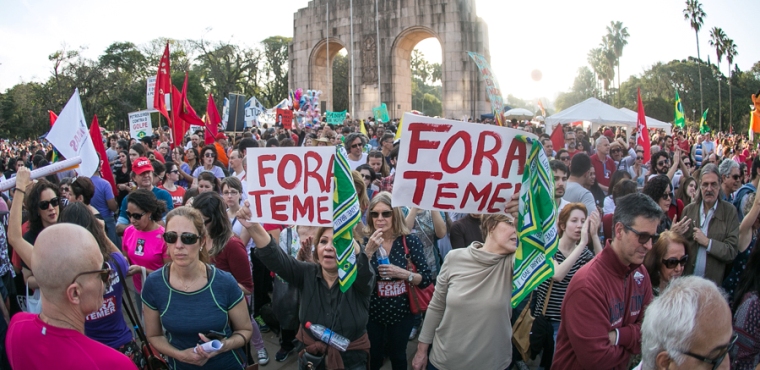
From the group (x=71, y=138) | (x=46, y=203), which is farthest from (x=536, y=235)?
(x=71, y=138)

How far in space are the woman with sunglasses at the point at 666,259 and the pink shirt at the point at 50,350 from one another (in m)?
3.28

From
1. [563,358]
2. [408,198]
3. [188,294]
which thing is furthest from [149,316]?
[563,358]

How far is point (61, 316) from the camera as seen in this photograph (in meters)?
2.30

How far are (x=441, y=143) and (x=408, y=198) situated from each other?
39 cm

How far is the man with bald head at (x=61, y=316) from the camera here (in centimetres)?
227

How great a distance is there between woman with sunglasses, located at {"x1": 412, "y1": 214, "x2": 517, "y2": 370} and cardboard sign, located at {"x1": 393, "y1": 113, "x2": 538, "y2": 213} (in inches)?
10.2

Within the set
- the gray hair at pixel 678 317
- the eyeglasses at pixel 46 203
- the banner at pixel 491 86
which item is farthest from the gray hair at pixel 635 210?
the banner at pixel 491 86

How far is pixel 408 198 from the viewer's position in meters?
3.28

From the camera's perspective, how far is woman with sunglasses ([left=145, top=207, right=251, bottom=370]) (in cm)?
311

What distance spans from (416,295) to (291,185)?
50.3 inches

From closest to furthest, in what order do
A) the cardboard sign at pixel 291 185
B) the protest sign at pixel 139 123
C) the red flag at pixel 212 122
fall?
the cardboard sign at pixel 291 185 < the red flag at pixel 212 122 < the protest sign at pixel 139 123

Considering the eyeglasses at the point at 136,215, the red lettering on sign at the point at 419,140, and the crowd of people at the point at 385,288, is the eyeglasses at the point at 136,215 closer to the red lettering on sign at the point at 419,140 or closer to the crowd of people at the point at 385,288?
the crowd of people at the point at 385,288

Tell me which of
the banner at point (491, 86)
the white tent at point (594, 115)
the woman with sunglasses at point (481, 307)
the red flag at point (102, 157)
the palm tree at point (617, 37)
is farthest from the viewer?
the palm tree at point (617, 37)

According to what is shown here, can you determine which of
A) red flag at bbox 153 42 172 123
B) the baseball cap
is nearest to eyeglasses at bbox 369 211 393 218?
the baseball cap
